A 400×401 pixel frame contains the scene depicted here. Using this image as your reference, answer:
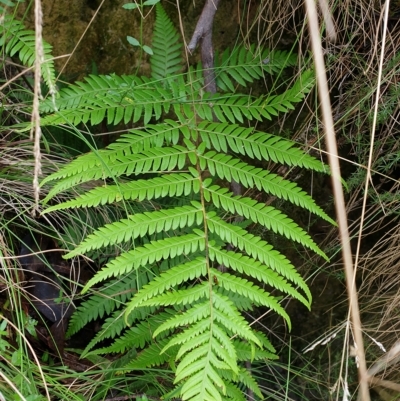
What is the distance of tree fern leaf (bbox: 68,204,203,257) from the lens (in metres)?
1.48

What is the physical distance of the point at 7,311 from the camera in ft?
5.95

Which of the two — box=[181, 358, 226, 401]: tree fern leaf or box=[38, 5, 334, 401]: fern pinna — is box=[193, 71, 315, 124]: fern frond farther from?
box=[181, 358, 226, 401]: tree fern leaf

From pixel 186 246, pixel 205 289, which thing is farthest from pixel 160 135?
pixel 205 289

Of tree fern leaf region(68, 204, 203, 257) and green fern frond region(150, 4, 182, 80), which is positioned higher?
green fern frond region(150, 4, 182, 80)

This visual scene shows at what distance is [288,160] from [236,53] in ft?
1.60

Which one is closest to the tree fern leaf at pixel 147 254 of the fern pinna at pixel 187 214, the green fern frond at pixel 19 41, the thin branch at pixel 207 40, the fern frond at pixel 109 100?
the fern pinna at pixel 187 214

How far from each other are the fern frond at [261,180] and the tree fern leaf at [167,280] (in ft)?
0.96

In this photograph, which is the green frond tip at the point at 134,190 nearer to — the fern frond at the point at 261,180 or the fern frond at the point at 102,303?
the fern frond at the point at 261,180

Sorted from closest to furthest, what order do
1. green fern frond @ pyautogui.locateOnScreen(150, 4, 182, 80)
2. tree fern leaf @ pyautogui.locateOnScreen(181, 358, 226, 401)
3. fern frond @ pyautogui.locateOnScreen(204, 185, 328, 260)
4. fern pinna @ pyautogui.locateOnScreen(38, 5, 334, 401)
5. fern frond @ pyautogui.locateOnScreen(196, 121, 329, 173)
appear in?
tree fern leaf @ pyautogui.locateOnScreen(181, 358, 226, 401)
fern pinna @ pyautogui.locateOnScreen(38, 5, 334, 401)
fern frond @ pyautogui.locateOnScreen(204, 185, 328, 260)
fern frond @ pyautogui.locateOnScreen(196, 121, 329, 173)
green fern frond @ pyautogui.locateOnScreen(150, 4, 182, 80)

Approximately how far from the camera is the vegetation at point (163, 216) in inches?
59.1

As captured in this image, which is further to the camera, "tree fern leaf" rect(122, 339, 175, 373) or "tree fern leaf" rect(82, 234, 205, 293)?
"tree fern leaf" rect(122, 339, 175, 373)

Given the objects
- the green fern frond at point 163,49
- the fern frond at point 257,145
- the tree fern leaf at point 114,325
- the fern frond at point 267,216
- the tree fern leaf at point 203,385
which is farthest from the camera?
the green fern frond at point 163,49

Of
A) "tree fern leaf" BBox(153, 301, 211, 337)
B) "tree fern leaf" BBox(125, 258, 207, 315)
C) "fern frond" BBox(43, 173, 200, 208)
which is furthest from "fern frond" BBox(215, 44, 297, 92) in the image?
"tree fern leaf" BBox(153, 301, 211, 337)

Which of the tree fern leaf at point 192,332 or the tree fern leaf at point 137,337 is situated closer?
the tree fern leaf at point 192,332
